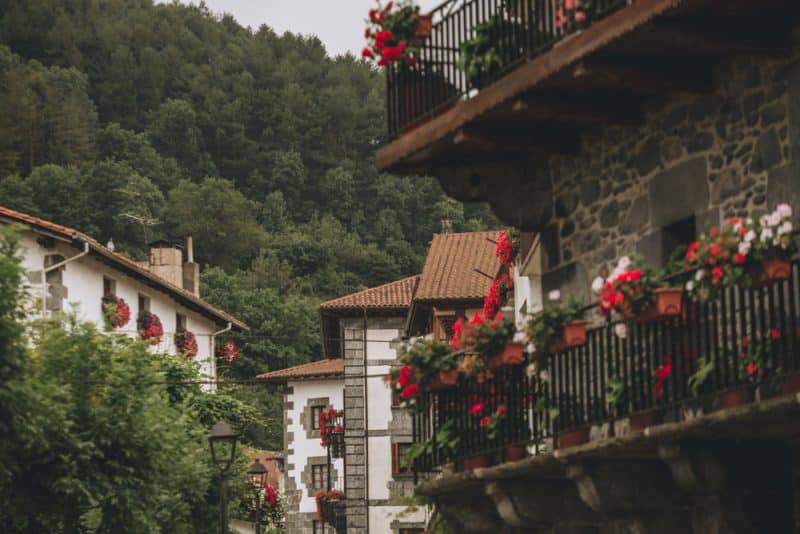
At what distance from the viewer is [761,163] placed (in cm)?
1426

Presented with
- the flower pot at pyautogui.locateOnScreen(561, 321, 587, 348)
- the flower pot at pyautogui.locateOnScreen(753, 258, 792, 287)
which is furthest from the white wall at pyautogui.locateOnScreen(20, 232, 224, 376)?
the flower pot at pyautogui.locateOnScreen(753, 258, 792, 287)

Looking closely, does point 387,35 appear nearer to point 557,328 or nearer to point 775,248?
point 557,328

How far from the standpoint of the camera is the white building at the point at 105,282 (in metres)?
51.2

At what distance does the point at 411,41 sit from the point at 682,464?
542cm

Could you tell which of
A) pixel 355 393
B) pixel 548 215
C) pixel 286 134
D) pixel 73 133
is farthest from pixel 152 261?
pixel 286 134

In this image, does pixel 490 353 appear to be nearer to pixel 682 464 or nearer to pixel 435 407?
pixel 435 407

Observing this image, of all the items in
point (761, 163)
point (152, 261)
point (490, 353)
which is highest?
point (152, 261)

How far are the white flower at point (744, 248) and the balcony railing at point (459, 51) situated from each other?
3.27 metres

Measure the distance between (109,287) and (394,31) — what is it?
39097 millimetres

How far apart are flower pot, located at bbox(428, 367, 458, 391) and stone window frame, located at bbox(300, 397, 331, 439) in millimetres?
56591

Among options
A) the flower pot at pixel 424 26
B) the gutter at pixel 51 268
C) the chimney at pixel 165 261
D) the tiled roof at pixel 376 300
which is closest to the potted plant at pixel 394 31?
the flower pot at pixel 424 26

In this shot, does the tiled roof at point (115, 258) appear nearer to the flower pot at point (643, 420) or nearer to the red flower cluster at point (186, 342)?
the red flower cluster at point (186, 342)

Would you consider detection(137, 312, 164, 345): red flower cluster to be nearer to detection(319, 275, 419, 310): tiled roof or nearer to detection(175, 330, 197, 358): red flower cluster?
detection(175, 330, 197, 358): red flower cluster

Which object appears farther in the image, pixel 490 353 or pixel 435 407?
pixel 435 407
